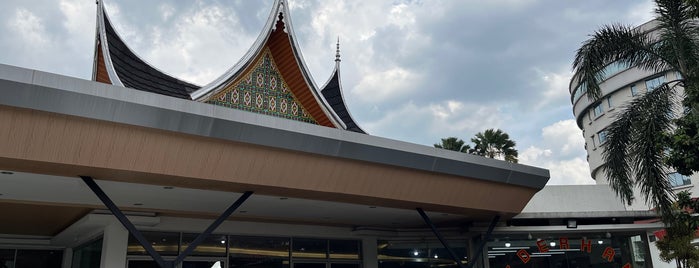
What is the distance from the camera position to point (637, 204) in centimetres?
4125

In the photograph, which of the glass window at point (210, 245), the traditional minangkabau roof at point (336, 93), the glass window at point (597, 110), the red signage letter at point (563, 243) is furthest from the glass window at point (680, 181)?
the glass window at point (210, 245)

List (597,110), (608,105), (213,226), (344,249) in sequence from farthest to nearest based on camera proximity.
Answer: (597,110), (608,105), (344,249), (213,226)

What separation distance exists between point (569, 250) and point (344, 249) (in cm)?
746

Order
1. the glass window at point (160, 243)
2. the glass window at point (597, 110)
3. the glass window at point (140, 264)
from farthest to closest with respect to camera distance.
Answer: the glass window at point (597, 110) < the glass window at point (160, 243) < the glass window at point (140, 264)

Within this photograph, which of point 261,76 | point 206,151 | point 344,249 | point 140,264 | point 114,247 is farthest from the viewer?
point 344,249

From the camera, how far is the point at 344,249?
19.0 metres

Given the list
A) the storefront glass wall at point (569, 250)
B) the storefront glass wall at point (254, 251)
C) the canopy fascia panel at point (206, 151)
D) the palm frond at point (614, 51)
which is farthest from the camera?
the storefront glass wall at point (569, 250)

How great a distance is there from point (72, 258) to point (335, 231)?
919 cm

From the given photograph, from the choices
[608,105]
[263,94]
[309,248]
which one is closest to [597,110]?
[608,105]

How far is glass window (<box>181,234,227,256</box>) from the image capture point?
16.0 metres

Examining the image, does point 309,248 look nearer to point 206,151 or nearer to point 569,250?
point 569,250

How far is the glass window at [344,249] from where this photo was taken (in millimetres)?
18766

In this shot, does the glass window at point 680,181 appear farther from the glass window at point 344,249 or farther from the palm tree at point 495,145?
the glass window at point 344,249

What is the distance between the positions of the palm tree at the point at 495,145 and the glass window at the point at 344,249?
1929cm
